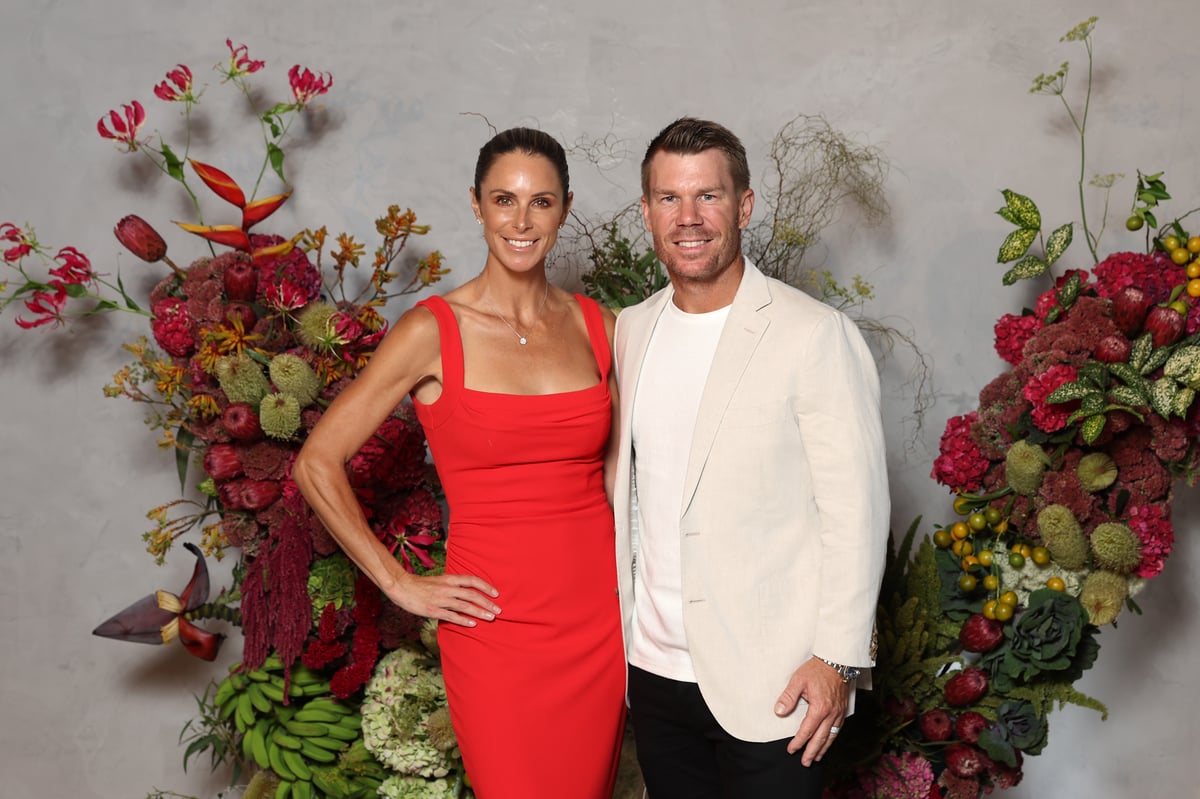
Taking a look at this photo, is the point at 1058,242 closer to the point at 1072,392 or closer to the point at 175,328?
the point at 1072,392

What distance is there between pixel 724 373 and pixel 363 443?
822 mm

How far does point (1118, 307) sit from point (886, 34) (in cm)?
132

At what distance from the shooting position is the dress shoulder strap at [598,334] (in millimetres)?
2418

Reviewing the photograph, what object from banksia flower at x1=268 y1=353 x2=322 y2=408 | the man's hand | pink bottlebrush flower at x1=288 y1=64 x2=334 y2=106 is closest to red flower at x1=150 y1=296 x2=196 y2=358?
banksia flower at x1=268 y1=353 x2=322 y2=408

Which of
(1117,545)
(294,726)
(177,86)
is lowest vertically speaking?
(294,726)

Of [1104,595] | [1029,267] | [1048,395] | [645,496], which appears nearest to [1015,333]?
[1029,267]

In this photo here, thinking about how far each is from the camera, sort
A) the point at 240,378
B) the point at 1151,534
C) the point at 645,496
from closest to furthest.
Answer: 1. the point at 645,496
2. the point at 1151,534
3. the point at 240,378

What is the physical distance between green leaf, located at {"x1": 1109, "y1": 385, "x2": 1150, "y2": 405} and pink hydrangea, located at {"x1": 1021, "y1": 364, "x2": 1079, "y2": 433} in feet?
0.32

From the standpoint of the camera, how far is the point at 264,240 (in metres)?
2.91

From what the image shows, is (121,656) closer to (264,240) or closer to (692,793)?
(264,240)

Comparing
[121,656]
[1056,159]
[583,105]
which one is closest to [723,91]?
[583,105]

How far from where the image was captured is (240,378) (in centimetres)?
266

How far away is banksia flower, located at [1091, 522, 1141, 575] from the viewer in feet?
8.29

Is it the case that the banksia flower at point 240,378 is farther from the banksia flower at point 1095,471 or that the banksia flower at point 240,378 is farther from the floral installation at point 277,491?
the banksia flower at point 1095,471
